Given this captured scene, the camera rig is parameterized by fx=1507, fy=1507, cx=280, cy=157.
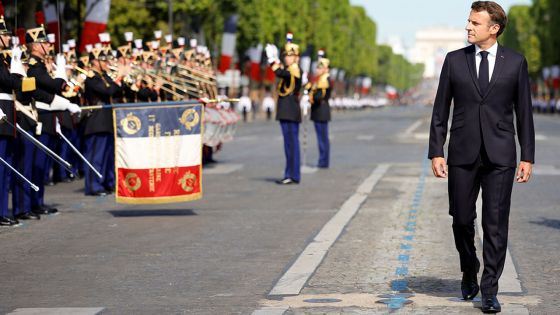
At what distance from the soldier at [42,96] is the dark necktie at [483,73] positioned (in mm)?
7309

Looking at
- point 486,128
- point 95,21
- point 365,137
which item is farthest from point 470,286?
point 365,137

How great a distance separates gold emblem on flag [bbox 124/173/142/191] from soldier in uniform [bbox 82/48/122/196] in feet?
12.2

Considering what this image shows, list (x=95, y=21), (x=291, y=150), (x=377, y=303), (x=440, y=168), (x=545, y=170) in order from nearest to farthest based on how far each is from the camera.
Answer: (x=440, y=168), (x=377, y=303), (x=291, y=150), (x=545, y=170), (x=95, y=21)

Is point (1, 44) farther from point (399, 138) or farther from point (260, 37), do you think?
point (260, 37)

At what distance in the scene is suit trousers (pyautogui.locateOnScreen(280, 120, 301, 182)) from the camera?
2153cm

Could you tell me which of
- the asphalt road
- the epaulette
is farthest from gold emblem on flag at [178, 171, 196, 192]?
the epaulette

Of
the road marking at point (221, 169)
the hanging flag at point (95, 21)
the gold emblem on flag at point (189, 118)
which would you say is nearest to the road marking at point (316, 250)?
the gold emblem on flag at point (189, 118)

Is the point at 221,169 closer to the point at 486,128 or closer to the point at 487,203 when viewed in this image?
the point at 487,203

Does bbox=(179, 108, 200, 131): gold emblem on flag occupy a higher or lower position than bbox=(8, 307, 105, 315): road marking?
higher

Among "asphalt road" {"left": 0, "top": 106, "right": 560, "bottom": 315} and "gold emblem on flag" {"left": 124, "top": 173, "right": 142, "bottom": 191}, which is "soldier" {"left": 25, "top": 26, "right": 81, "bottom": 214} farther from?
"gold emblem on flag" {"left": 124, "top": 173, "right": 142, "bottom": 191}

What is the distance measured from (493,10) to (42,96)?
8.24 metres

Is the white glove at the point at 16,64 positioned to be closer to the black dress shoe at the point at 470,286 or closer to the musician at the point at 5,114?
the musician at the point at 5,114

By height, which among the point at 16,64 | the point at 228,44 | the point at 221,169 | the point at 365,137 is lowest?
the point at 365,137

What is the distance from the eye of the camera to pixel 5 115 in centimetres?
1444
